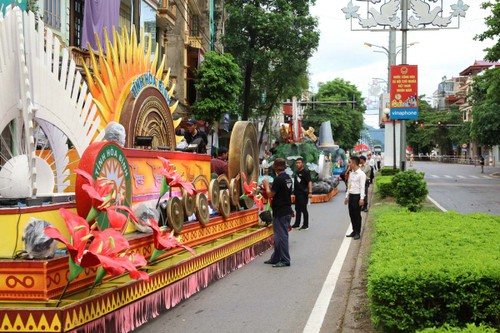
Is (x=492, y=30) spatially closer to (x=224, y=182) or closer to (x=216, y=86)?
(x=216, y=86)

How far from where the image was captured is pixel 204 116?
1136 inches

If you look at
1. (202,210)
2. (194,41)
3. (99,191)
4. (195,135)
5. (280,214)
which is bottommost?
(280,214)

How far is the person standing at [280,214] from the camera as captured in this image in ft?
31.5

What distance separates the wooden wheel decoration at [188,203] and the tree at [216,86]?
67.2 feet

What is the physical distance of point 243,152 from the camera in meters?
10.7

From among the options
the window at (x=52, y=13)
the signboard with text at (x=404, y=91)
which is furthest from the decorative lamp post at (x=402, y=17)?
the window at (x=52, y=13)

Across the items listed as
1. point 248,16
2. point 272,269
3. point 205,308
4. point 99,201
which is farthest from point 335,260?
point 248,16

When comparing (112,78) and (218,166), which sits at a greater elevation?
(112,78)

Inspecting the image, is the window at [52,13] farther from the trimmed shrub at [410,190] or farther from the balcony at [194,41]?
the balcony at [194,41]

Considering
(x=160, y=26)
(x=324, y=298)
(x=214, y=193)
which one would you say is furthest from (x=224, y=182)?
(x=160, y=26)

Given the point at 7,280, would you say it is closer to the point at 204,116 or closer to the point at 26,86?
the point at 26,86

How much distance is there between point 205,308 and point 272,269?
266 centimetres

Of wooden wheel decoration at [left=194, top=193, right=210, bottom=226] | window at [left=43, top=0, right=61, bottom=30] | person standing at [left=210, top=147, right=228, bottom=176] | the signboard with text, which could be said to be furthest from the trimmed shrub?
window at [left=43, top=0, right=61, bottom=30]

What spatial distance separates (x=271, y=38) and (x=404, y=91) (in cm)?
1548
